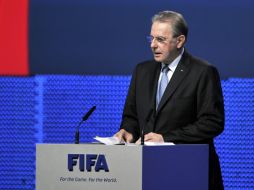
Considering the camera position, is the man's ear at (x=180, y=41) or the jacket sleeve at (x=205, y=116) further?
the man's ear at (x=180, y=41)

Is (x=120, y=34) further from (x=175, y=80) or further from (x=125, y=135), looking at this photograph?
(x=125, y=135)

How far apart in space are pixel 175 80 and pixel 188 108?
16 cm

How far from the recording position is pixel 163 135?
324cm

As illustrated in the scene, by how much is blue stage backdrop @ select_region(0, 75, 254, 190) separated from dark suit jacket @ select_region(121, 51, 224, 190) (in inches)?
46.0

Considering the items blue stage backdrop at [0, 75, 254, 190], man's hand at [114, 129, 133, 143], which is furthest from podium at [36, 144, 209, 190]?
blue stage backdrop at [0, 75, 254, 190]

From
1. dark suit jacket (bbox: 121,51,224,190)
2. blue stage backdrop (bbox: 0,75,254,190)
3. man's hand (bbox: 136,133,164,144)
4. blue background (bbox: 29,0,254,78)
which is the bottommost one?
blue stage backdrop (bbox: 0,75,254,190)

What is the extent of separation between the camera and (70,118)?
4676 millimetres

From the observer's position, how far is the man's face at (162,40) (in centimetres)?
332

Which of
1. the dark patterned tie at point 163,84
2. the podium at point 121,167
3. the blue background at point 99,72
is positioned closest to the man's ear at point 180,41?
the dark patterned tie at point 163,84

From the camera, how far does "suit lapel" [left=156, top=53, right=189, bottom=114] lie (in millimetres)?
3277

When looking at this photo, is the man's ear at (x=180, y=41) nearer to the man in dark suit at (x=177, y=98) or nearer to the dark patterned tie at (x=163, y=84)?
the man in dark suit at (x=177, y=98)

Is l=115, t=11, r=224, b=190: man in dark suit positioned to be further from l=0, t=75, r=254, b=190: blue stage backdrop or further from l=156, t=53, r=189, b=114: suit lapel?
l=0, t=75, r=254, b=190: blue stage backdrop

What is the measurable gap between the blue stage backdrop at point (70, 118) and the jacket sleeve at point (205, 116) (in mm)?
1177

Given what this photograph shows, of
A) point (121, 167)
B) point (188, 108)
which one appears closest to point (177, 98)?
point (188, 108)
